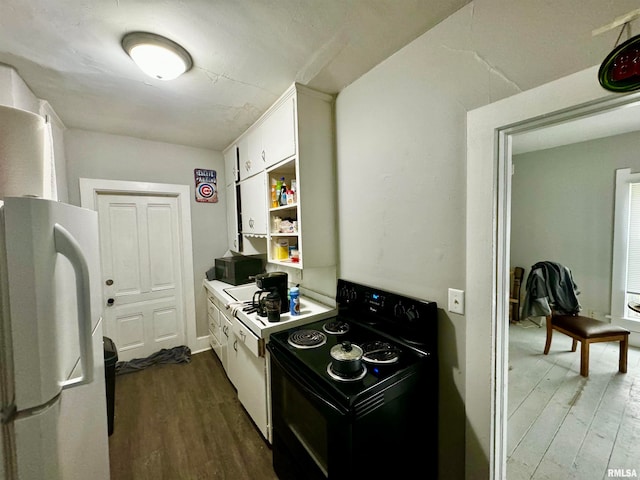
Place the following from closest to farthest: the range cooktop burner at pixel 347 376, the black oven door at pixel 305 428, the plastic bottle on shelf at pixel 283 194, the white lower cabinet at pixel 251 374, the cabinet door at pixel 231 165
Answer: the black oven door at pixel 305 428 → the range cooktop burner at pixel 347 376 → the white lower cabinet at pixel 251 374 → the plastic bottle on shelf at pixel 283 194 → the cabinet door at pixel 231 165

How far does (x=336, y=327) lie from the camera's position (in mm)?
1524

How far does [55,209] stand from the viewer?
67 centimetres

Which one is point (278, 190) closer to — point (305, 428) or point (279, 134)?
point (279, 134)

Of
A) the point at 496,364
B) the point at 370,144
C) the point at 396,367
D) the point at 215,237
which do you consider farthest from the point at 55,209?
the point at 215,237

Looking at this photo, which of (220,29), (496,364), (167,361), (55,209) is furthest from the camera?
(167,361)

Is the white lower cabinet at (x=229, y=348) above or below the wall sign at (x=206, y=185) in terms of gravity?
below

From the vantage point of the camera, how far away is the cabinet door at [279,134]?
1688 mm

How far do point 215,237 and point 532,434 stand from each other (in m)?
3.35

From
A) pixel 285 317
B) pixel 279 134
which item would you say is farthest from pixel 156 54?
pixel 285 317

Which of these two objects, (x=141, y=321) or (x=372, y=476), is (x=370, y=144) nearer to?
(x=372, y=476)

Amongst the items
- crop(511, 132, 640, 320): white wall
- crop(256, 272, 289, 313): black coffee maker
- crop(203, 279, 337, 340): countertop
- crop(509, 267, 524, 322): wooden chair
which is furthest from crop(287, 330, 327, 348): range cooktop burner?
crop(511, 132, 640, 320): white wall

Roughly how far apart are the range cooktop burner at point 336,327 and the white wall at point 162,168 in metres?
2.05

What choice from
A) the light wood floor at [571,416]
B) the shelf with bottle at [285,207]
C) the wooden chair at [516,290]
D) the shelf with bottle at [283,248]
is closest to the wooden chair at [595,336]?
the light wood floor at [571,416]

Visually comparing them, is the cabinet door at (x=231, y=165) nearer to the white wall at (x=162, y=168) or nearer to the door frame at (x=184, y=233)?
the white wall at (x=162, y=168)
